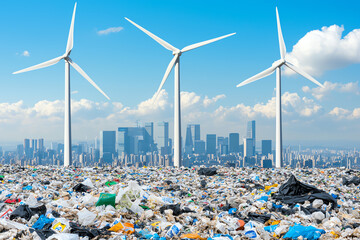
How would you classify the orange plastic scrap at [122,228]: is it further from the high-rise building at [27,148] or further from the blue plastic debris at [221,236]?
the high-rise building at [27,148]

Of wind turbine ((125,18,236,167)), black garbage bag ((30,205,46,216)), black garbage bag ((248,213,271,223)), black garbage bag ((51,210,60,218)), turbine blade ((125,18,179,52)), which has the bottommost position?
black garbage bag ((248,213,271,223))

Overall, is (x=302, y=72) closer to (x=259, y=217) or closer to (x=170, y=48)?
(x=170, y=48)

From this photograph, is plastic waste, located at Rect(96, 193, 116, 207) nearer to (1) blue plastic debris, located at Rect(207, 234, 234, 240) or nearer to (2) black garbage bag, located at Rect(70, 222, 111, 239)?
(2) black garbage bag, located at Rect(70, 222, 111, 239)

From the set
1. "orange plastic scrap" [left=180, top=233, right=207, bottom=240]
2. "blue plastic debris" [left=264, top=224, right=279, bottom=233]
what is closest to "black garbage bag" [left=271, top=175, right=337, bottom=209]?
"blue plastic debris" [left=264, top=224, right=279, bottom=233]

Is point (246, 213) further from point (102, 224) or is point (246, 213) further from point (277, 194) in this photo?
point (102, 224)

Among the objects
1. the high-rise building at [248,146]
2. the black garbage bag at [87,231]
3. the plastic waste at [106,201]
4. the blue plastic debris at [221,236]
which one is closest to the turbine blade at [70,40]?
the plastic waste at [106,201]

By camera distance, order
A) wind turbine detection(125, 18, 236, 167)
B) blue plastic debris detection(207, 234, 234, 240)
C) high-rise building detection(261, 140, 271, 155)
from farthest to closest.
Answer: high-rise building detection(261, 140, 271, 155) → wind turbine detection(125, 18, 236, 167) → blue plastic debris detection(207, 234, 234, 240)
